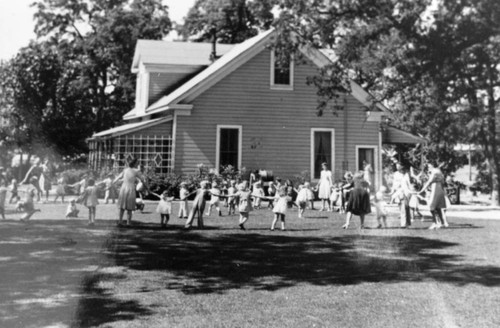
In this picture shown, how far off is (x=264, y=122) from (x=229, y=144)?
1.88 metres

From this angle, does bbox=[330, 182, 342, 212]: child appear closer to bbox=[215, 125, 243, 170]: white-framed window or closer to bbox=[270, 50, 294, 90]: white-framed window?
bbox=[215, 125, 243, 170]: white-framed window

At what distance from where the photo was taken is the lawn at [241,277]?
18.8ft

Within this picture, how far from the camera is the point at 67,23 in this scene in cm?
3869

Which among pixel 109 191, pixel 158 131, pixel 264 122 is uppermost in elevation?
pixel 264 122

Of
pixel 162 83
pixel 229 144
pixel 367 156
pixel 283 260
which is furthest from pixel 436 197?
pixel 162 83

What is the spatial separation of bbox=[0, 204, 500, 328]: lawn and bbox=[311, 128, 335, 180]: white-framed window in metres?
10.8

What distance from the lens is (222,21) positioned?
4422 centimetres

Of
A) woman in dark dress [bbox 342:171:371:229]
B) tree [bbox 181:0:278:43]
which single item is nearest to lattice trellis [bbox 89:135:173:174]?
woman in dark dress [bbox 342:171:371:229]

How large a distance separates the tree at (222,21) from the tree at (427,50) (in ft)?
73.7

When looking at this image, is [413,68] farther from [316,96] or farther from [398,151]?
[398,151]

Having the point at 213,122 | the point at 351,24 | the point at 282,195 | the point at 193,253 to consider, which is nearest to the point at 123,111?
the point at 213,122

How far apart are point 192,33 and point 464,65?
33581mm

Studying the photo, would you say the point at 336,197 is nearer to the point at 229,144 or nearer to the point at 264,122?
the point at 264,122

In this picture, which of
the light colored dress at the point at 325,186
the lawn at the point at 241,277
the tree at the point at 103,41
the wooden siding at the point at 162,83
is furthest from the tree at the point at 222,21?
the lawn at the point at 241,277
